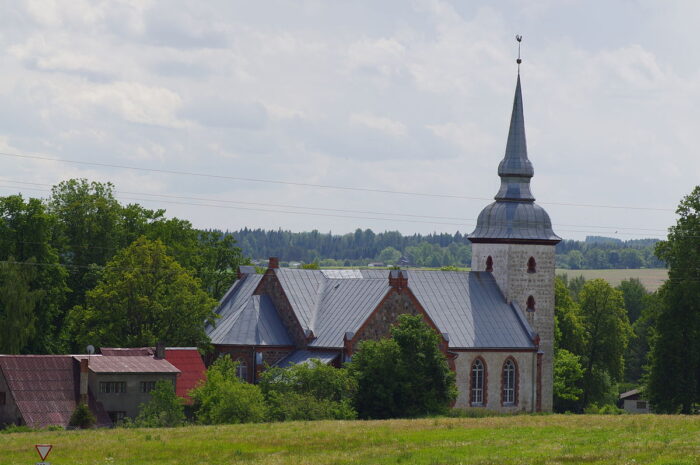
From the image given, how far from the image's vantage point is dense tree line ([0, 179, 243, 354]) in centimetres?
7238

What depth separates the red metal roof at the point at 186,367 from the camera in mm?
67875

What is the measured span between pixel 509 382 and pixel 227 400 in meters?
22.6

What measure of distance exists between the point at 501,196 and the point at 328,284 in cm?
1188

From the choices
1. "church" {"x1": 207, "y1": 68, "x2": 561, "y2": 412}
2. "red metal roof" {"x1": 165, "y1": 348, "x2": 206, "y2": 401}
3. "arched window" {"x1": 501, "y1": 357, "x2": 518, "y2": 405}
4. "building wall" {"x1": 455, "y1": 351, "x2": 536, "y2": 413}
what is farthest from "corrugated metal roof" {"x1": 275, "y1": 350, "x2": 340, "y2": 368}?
"arched window" {"x1": 501, "y1": 357, "x2": 518, "y2": 405}

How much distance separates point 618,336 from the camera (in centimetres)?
10188

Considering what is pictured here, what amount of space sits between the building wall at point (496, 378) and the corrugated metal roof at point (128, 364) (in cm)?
1698

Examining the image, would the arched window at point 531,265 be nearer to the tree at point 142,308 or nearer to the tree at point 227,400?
the tree at point 142,308

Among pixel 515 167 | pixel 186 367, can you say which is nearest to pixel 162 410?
pixel 186 367

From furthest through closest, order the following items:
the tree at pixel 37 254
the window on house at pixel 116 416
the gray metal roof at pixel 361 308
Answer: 1. the tree at pixel 37 254
2. the gray metal roof at pixel 361 308
3. the window on house at pixel 116 416

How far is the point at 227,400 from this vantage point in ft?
197

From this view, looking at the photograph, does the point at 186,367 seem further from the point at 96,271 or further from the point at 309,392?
the point at 96,271

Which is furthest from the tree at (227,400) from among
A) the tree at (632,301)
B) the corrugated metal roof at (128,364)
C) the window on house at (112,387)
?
the tree at (632,301)

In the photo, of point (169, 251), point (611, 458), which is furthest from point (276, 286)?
point (611, 458)

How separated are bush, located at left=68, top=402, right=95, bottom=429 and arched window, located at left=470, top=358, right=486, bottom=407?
22847 mm
